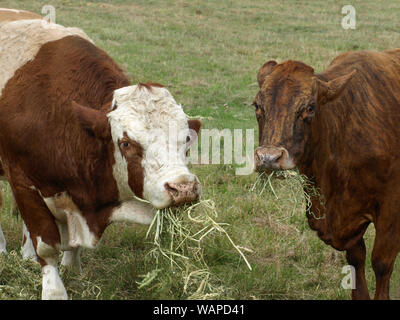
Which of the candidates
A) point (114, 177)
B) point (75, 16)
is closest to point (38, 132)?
point (114, 177)

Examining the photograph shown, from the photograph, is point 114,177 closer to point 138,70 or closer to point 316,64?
point 138,70

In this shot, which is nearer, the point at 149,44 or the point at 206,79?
the point at 206,79

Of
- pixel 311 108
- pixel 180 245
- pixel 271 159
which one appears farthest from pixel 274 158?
pixel 180 245

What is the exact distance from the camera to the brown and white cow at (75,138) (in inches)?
175

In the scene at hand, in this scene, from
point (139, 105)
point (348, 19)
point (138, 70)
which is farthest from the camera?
point (348, 19)

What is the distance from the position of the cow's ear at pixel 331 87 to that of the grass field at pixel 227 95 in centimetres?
76

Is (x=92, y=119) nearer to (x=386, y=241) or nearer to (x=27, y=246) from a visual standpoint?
(x=27, y=246)

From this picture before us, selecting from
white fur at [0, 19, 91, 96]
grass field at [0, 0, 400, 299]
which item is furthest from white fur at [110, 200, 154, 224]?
white fur at [0, 19, 91, 96]

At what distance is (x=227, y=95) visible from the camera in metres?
12.1

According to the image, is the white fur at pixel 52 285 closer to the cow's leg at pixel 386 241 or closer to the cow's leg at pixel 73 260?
the cow's leg at pixel 73 260

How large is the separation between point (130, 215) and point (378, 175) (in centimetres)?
199

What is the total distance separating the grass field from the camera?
555 cm
